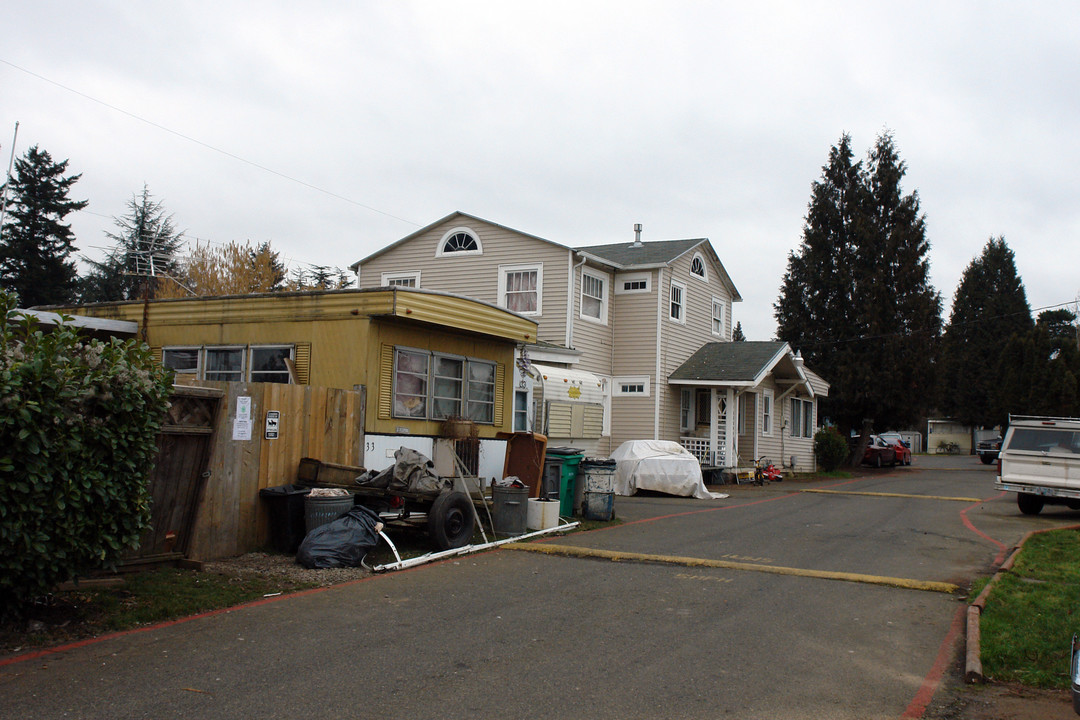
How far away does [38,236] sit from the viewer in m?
36.4

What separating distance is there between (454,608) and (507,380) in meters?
7.64

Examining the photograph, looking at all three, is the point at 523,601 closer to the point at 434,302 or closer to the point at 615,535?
the point at 615,535

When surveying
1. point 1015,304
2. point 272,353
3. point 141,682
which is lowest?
point 141,682

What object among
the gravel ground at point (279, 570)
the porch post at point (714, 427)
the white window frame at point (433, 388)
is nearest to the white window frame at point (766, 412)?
the porch post at point (714, 427)

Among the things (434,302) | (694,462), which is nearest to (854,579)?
(434,302)

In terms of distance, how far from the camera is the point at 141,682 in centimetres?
548

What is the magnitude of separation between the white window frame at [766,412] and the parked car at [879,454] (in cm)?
1024

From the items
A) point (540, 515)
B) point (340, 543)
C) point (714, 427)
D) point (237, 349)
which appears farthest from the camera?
point (714, 427)

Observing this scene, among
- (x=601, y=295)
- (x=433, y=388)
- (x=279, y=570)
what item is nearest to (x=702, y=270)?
(x=601, y=295)

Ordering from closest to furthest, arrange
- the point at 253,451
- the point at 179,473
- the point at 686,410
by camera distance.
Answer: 1. the point at 179,473
2. the point at 253,451
3. the point at 686,410

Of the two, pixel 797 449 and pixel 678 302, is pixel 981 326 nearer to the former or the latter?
pixel 797 449

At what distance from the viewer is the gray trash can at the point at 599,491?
14.0 m

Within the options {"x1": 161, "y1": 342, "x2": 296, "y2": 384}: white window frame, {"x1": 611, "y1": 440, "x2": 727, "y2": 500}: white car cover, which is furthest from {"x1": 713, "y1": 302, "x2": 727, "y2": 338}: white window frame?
{"x1": 161, "y1": 342, "x2": 296, "y2": 384}: white window frame

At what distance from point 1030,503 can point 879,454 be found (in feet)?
67.3
